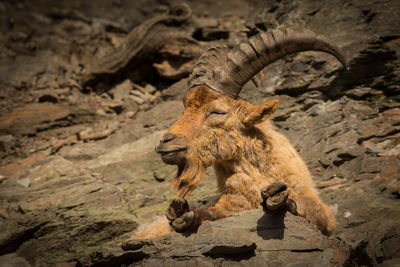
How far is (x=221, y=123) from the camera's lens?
4.76 m

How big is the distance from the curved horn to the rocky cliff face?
1.76 m

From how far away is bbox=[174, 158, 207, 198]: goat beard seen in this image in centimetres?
457

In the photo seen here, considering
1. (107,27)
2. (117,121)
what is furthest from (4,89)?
(107,27)

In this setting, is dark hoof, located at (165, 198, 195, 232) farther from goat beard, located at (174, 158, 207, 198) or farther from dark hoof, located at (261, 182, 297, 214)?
dark hoof, located at (261, 182, 297, 214)

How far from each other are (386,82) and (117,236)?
5174 millimetres

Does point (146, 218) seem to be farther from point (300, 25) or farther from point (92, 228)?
point (300, 25)

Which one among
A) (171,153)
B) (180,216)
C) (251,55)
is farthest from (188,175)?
(251,55)

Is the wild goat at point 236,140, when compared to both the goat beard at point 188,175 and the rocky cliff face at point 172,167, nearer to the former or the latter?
the goat beard at point 188,175

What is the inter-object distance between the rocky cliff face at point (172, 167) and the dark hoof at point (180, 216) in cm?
14

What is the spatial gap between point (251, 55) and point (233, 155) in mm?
1361

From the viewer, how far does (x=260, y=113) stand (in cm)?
479

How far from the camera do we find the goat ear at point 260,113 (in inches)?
186

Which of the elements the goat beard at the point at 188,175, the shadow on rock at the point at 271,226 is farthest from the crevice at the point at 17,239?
the shadow on rock at the point at 271,226

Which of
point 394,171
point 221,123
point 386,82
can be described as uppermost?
point 386,82
